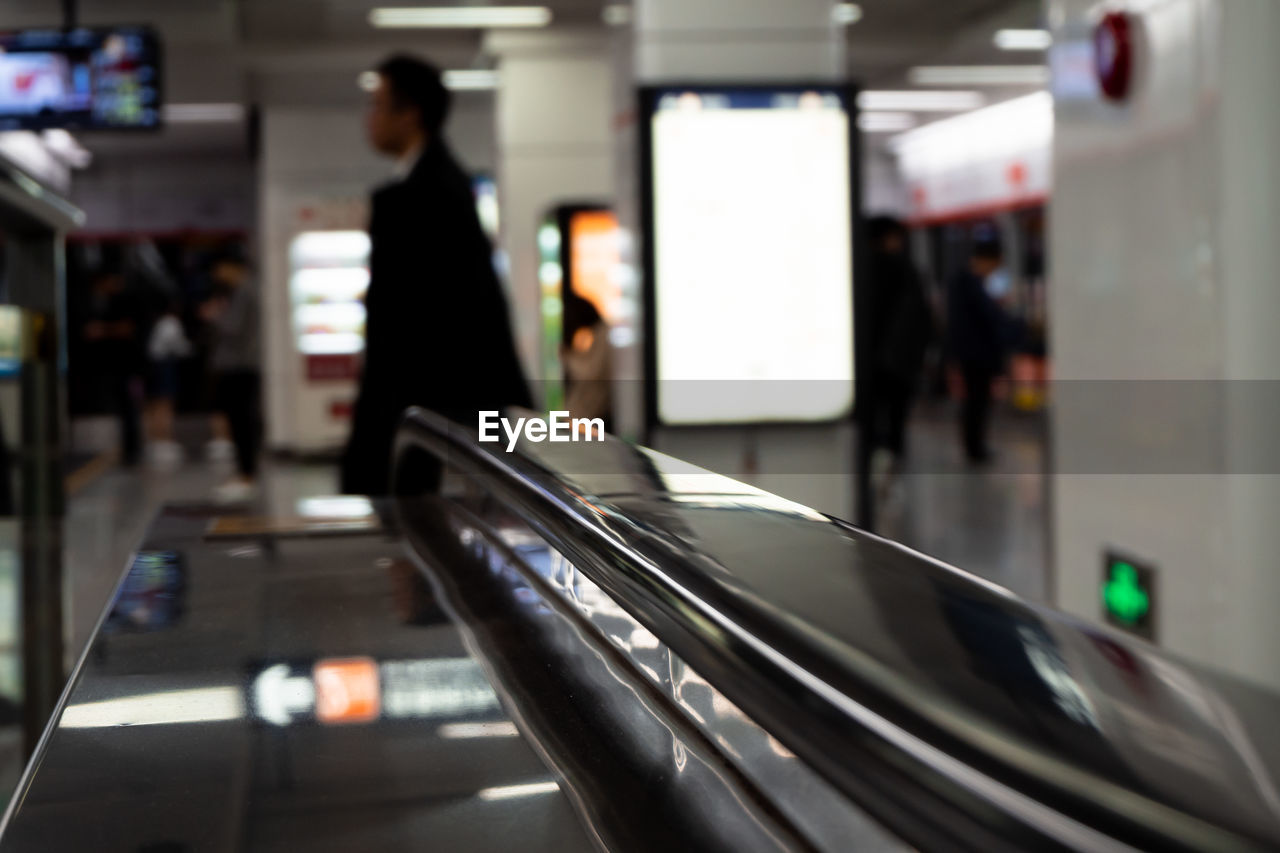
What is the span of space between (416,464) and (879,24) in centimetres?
1043

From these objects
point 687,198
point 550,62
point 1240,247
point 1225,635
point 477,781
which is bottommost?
point 1225,635

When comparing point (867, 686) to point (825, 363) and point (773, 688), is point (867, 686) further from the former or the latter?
point (825, 363)

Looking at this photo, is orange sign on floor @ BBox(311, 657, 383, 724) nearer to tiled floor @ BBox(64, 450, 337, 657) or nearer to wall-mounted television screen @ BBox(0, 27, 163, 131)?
tiled floor @ BBox(64, 450, 337, 657)

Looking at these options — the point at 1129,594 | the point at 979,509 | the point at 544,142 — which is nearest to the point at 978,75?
the point at 544,142

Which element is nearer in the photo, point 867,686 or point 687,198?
point 867,686

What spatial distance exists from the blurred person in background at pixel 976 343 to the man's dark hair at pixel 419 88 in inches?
329

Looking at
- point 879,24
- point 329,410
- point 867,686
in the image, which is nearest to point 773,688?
point 867,686

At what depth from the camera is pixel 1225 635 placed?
2135 millimetres

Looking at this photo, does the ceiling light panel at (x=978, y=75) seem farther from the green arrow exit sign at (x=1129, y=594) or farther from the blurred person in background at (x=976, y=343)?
the green arrow exit sign at (x=1129, y=594)

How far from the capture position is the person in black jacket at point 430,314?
129 inches

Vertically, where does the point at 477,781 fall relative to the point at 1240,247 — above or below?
below

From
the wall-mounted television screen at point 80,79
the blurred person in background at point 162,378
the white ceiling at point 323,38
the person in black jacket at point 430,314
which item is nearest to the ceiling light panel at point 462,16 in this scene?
the white ceiling at point 323,38

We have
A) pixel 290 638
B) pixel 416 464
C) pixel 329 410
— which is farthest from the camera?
pixel 329 410

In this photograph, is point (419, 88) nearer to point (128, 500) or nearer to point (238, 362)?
point (128, 500)
